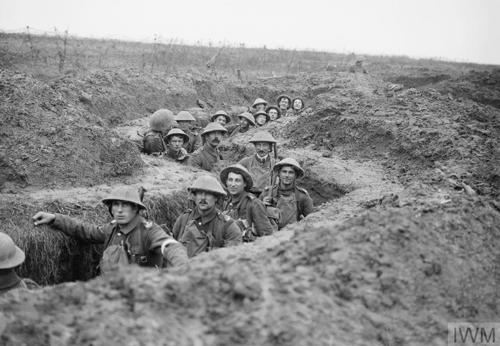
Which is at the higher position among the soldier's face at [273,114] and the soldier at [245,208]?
the soldier's face at [273,114]

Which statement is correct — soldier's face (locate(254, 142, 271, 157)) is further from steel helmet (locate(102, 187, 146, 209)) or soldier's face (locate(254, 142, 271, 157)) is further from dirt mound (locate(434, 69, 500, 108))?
dirt mound (locate(434, 69, 500, 108))

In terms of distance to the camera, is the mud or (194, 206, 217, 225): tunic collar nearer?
the mud

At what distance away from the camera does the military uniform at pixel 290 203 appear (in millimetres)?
6367

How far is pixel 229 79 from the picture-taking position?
18609 millimetres

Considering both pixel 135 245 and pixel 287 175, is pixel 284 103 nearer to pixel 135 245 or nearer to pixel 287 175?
pixel 287 175

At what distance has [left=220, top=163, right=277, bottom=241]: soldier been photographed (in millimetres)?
5750


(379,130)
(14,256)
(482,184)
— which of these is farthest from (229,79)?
(14,256)

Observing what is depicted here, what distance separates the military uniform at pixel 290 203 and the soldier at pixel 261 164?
0.77 m

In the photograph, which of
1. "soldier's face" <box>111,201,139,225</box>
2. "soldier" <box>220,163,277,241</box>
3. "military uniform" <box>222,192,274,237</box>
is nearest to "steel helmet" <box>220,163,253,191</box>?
"soldier" <box>220,163,277,241</box>

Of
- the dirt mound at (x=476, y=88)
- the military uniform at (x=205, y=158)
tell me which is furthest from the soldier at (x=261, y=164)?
the dirt mound at (x=476, y=88)

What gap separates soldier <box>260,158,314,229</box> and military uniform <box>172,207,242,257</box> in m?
1.45

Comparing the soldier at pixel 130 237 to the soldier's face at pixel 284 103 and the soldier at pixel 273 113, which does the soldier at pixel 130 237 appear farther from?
the soldier's face at pixel 284 103

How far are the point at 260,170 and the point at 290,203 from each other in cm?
126

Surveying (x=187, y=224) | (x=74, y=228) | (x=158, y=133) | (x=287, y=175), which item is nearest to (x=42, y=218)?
(x=74, y=228)
